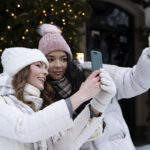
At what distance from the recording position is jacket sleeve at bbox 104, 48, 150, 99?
1596 mm

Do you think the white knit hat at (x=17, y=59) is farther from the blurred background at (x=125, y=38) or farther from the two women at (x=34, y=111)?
the blurred background at (x=125, y=38)

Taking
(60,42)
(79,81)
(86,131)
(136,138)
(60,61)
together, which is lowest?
(136,138)

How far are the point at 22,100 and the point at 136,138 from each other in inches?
220

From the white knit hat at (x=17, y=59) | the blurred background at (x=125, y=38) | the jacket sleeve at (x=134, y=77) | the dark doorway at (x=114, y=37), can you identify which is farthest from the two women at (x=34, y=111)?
the dark doorway at (x=114, y=37)

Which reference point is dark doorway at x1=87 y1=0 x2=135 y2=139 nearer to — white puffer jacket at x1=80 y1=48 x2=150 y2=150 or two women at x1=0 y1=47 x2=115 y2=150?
white puffer jacket at x1=80 y1=48 x2=150 y2=150

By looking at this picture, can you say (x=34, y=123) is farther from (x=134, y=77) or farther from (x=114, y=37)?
(x=114, y=37)

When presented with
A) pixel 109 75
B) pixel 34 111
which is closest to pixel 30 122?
pixel 34 111

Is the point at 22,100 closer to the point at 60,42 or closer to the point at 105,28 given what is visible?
the point at 60,42

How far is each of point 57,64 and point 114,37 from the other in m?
5.03

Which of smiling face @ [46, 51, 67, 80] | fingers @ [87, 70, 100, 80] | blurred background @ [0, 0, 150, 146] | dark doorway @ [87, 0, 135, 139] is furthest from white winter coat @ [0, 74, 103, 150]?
dark doorway @ [87, 0, 135, 139]

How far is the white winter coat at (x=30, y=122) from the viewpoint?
1153 mm

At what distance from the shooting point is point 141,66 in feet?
5.29

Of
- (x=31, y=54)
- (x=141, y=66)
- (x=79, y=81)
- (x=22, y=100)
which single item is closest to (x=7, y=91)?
(x=22, y=100)

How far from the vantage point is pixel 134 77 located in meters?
1.69
